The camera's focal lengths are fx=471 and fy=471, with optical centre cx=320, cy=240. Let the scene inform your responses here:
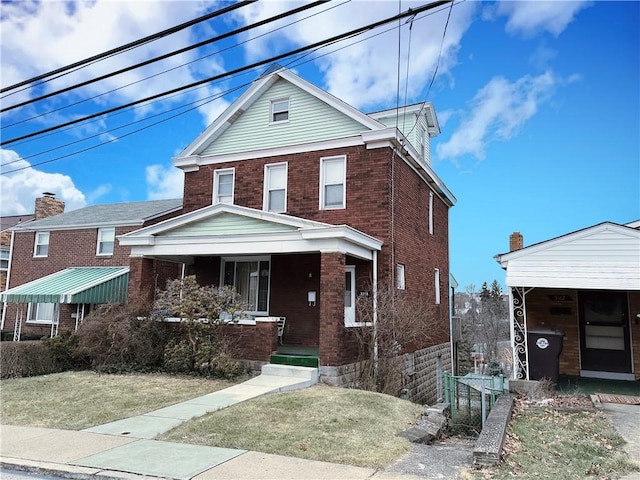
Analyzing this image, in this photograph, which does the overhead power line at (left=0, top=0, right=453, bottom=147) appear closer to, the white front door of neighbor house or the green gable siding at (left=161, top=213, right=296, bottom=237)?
the green gable siding at (left=161, top=213, right=296, bottom=237)

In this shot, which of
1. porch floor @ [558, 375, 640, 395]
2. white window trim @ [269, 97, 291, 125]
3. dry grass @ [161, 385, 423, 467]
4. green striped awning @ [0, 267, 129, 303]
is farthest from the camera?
green striped awning @ [0, 267, 129, 303]

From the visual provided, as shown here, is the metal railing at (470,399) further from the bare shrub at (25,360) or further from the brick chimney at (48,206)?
the brick chimney at (48,206)

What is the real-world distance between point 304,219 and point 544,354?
7.39 m

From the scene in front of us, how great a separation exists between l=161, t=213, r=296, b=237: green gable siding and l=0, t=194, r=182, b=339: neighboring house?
5.79 metres

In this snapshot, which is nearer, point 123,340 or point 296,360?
point 296,360

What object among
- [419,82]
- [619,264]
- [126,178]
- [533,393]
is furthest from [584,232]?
[126,178]

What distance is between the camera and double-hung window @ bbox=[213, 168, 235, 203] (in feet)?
55.6

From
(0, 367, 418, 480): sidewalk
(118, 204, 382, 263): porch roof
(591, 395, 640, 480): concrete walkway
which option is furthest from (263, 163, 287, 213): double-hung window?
(591, 395, 640, 480): concrete walkway

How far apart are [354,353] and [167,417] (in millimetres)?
5421

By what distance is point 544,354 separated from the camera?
10961 mm

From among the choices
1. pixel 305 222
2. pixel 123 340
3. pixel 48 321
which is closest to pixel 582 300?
pixel 305 222

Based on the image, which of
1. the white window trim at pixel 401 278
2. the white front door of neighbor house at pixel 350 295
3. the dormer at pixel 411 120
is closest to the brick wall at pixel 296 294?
the white front door of neighbor house at pixel 350 295

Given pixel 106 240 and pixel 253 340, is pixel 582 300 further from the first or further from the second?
pixel 106 240

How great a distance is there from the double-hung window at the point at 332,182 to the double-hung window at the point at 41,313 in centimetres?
1509
